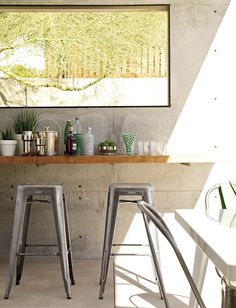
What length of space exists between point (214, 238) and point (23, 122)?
11.2 ft

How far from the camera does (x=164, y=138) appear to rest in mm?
5285

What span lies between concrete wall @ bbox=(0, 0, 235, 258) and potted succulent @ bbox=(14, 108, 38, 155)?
→ 83mm

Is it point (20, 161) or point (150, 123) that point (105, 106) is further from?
point (20, 161)

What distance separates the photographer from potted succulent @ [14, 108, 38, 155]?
5043 millimetres

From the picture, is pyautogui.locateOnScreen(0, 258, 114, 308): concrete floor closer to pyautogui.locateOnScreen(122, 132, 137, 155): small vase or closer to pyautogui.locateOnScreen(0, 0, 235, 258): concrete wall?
pyautogui.locateOnScreen(0, 0, 235, 258): concrete wall

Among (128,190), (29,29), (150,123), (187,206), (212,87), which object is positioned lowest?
(187,206)

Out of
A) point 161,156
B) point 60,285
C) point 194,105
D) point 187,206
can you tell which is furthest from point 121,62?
point 60,285

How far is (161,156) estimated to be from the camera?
4.73 metres

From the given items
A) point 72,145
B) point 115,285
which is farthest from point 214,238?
point 72,145

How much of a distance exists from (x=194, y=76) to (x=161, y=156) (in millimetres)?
1018

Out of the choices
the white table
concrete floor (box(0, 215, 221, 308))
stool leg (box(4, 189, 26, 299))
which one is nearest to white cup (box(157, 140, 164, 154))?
concrete floor (box(0, 215, 221, 308))

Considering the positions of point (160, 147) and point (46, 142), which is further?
point (160, 147)

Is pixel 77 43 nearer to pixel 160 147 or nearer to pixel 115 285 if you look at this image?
pixel 160 147

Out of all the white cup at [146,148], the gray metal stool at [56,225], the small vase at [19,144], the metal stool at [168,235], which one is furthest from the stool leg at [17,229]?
the metal stool at [168,235]
